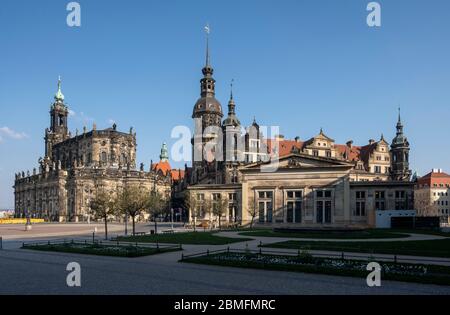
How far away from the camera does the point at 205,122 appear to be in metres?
124

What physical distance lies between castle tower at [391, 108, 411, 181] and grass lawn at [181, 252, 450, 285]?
81.4 metres

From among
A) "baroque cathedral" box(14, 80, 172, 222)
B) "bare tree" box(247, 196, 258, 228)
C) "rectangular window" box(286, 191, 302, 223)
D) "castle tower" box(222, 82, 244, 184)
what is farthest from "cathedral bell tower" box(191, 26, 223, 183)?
"rectangular window" box(286, 191, 302, 223)

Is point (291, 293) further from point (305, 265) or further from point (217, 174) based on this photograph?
point (217, 174)

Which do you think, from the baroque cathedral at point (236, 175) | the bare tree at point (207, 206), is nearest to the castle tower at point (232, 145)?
the baroque cathedral at point (236, 175)

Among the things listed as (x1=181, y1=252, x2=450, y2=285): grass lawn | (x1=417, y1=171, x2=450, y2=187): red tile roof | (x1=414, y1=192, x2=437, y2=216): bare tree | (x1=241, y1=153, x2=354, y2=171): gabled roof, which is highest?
(x1=241, y1=153, x2=354, y2=171): gabled roof

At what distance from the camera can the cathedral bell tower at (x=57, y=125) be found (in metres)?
159

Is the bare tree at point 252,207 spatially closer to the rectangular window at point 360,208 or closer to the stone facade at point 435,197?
the rectangular window at point 360,208

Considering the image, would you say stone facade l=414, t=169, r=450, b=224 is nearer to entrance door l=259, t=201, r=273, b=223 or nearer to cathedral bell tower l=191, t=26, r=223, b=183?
cathedral bell tower l=191, t=26, r=223, b=183

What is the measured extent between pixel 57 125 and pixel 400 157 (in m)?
125

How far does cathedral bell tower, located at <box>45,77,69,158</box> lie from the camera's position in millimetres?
159250

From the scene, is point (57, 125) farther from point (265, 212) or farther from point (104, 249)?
point (104, 249)

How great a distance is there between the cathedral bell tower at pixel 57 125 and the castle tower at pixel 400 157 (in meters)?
Result: 120

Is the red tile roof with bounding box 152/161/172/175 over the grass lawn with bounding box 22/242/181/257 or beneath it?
over
